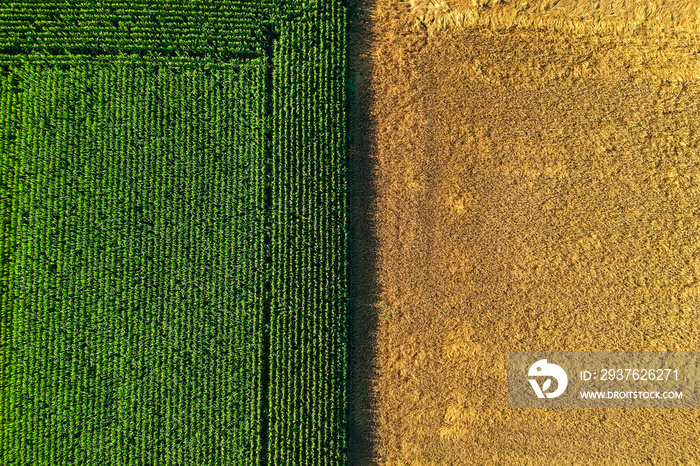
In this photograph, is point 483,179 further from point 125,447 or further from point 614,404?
point 125,447

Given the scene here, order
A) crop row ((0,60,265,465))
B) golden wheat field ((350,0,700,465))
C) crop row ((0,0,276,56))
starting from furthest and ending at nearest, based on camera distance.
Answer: crop row ((0,0,276,56)), golden wheat field ((350,0,700,465)), crop row ((0,60,265,465))

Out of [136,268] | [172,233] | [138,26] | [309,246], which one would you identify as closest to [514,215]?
[309,246]

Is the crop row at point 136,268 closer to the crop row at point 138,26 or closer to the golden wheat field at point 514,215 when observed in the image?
the crop row at point 138,26

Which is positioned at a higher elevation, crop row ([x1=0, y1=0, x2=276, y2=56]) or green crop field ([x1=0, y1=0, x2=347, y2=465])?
crop row ([x1=0, y1=0, x2=276, y2=56])

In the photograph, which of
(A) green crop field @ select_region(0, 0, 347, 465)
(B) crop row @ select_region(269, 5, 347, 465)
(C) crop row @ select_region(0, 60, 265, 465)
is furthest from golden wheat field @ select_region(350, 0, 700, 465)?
(C) crop row @ select_region(0, 60, 265, 465)

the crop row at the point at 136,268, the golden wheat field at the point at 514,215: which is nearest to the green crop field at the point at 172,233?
the crop row at the point at 136,268

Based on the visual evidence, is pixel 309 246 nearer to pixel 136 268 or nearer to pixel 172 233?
pixel 172 233

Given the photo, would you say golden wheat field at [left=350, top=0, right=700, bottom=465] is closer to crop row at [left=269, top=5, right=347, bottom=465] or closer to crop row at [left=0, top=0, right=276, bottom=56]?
crop row at [left=269, top=5, right=347, bottom=465]

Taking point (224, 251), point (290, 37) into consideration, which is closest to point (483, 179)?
point (290, 37)
